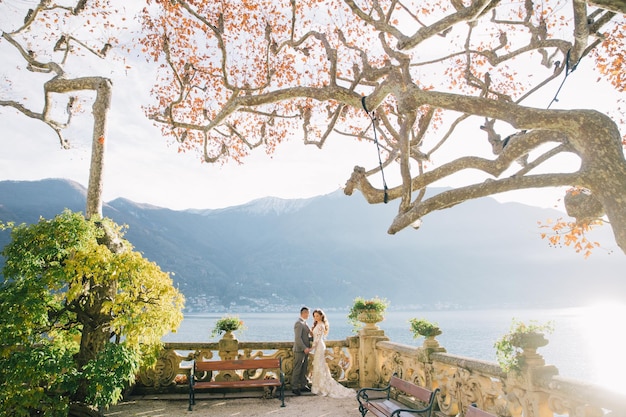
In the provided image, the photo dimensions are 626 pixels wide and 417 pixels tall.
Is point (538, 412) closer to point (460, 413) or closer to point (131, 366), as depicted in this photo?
point (460, 413)

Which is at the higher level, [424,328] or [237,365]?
[424,328]

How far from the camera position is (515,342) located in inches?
205

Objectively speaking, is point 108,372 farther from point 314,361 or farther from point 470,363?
point 470,363

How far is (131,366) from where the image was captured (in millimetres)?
6332

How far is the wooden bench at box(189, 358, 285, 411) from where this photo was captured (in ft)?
29.3

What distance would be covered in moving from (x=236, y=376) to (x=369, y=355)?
11.2ft

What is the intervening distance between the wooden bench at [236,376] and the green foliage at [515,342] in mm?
5052

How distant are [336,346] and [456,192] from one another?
770 centimetres

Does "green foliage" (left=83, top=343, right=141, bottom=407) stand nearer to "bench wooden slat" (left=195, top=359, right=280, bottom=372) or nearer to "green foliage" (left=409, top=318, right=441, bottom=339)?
"bench wooden slat" (left=195, top=359, right=280, bottom=372)

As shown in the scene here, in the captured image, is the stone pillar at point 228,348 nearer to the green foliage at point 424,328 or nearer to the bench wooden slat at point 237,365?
the bench wooden slat at point 237,365

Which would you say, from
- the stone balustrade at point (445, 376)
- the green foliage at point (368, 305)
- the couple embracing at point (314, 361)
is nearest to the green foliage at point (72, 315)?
the stone balustrade at point (445, 376)

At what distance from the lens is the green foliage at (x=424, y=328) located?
7.85 metres

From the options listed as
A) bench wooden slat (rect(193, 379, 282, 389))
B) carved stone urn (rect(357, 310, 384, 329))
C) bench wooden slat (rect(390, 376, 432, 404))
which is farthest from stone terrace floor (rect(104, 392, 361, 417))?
carved stone urn (rect(357, 310, 384, 329))

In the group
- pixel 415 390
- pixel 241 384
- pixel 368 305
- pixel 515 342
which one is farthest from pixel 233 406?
pixel 515 342
